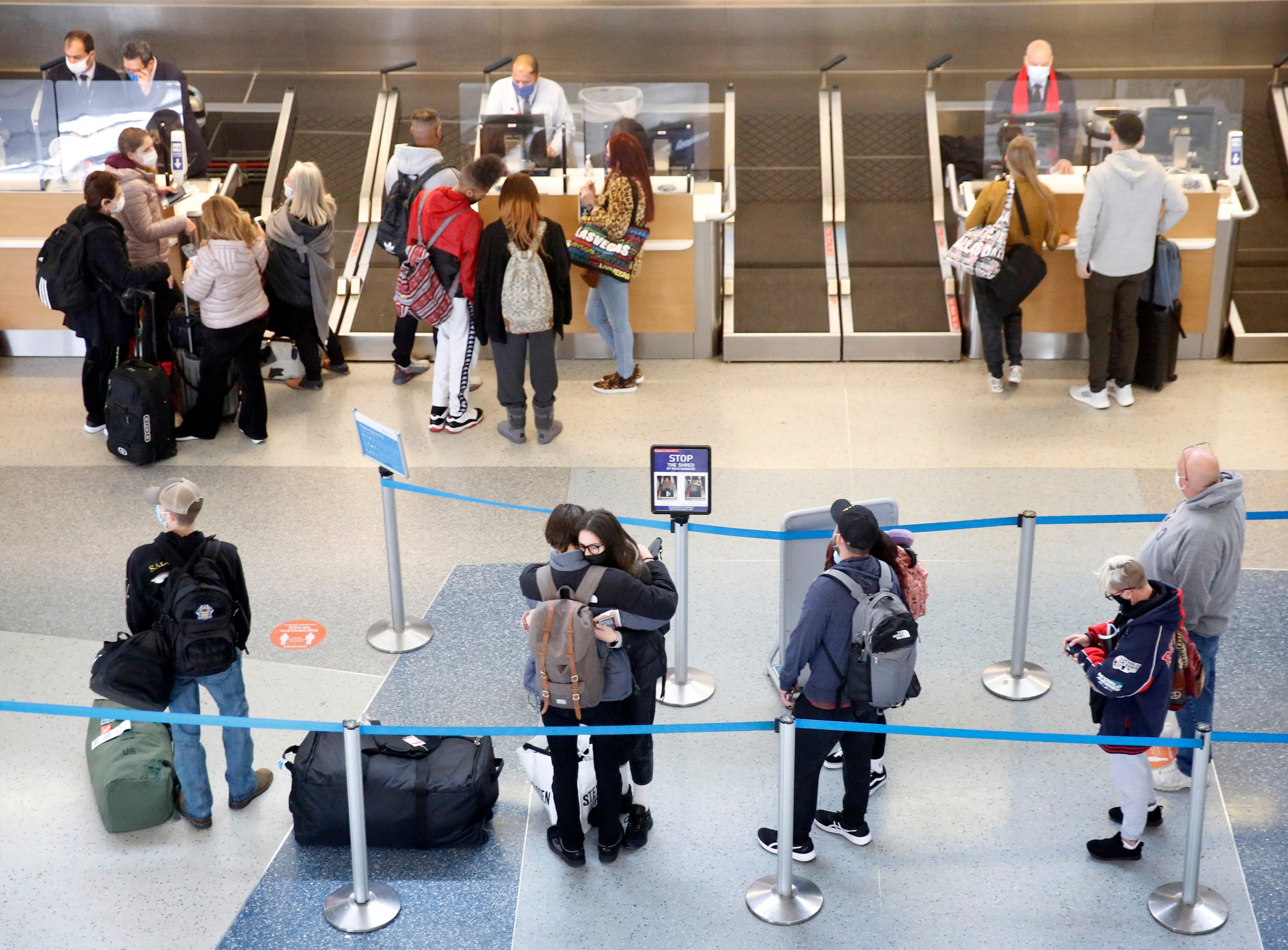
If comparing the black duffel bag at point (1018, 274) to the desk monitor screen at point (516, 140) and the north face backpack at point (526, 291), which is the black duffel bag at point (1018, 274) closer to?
the north face backpack at point (526, 291)

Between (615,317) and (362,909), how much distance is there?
15.3 feet

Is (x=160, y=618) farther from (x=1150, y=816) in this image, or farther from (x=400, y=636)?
(x=1150, y=816)

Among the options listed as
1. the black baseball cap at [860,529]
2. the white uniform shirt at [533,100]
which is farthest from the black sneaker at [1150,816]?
the white uniform shirt at [533,100]

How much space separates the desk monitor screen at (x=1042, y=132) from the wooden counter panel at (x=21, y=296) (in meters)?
6.36

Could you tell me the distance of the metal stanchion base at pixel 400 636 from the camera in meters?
5.91

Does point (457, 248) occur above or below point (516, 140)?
below

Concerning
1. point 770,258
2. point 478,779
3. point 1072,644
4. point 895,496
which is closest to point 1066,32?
point 770,258

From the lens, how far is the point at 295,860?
4.67 metres

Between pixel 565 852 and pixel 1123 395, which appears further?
pixel 1123 395

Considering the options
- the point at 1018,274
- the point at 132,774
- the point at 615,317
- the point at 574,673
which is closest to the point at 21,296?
the point at 615,317

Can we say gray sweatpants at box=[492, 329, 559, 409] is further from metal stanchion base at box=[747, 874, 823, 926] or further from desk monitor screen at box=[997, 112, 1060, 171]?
metal stanchion base at box=[747, 874, 823, 926]

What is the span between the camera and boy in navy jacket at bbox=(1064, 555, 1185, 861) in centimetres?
423

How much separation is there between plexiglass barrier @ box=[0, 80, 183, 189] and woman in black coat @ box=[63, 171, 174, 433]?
154 cm

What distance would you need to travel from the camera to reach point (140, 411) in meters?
7.53
